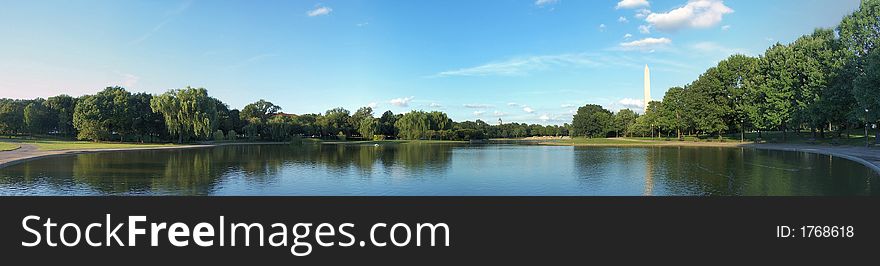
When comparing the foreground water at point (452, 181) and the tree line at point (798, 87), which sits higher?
the tree line at point (798, 87)

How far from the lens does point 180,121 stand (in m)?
60.7


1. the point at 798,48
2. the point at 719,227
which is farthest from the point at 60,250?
the point at 798,48

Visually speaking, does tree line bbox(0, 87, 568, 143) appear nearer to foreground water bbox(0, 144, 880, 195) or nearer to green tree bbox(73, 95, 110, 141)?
green tree bbox(73, 95, 110, 141)

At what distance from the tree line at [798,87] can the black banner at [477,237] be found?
99.8ft

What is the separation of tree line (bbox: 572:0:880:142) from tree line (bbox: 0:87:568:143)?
5230 cm

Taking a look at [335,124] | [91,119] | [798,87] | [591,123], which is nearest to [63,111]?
[91,119]

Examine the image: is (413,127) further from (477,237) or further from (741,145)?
(477,237)

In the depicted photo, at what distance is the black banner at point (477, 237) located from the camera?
300 inches

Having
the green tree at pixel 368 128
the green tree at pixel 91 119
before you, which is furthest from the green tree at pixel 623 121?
the green tree at pixel 91 119

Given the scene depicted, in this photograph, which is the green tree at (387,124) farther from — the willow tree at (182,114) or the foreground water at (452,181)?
the foreground water at (452,181)

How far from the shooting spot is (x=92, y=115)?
62.4 meters

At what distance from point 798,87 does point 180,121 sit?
71.6 metres

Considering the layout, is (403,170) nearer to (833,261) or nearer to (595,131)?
(833,261)

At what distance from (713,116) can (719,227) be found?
198 ft
